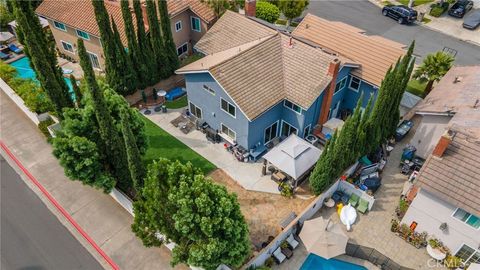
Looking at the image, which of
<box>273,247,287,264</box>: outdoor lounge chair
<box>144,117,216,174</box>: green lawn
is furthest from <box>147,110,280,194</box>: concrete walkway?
<box>273,247,287,264</box>: outdoor lounge chair

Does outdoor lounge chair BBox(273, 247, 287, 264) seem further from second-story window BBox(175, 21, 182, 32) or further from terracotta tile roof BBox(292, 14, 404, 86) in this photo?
second-story window BBox(175, 21, 182, 32)

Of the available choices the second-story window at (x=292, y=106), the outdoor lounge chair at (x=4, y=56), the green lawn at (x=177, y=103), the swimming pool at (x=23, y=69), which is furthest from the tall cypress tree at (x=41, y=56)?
the second-story window at (x=292, y=106)

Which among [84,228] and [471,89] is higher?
[471,89]

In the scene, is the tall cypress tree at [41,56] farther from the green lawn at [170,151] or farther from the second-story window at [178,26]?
the second-story window at [178,26]

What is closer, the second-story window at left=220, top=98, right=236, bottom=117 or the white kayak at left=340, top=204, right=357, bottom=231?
the white kayak at left=340, top=204, right=357, bottom=231

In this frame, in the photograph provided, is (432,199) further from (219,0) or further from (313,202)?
(219,0)

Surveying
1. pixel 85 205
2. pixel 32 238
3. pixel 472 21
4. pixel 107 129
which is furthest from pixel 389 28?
pixel 32 238

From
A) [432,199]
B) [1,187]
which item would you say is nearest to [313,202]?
[432,199]
